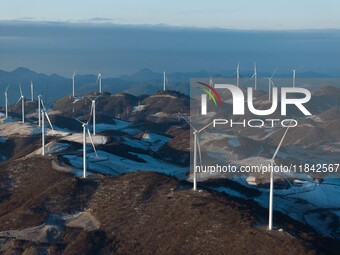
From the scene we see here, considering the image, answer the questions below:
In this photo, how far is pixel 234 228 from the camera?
51500mm

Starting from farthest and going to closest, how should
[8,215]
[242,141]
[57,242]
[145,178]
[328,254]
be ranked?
1. [242,141]
2. [145,178]
3. [8,215]
4. [57,242]
5. [328,254]

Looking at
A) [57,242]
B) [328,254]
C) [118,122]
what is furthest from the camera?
[118,122]

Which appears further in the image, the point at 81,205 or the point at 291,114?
the point at 291,114

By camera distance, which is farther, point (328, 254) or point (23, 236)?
point (23, 236)

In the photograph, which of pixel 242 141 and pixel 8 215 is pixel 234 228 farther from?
pixel 242 141

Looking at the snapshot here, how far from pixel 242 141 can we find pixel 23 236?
2085 inches

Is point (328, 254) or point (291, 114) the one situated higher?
point (328, 254)

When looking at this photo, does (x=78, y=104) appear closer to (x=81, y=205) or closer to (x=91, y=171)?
(x=91, y=171)

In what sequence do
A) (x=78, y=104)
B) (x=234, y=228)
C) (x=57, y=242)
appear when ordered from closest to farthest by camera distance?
1. (x=234, y=228)
2. (x=57, y=242)
3. (x=78, y=104)

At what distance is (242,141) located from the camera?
104m

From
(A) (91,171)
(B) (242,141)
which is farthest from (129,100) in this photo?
(A) (91,171)


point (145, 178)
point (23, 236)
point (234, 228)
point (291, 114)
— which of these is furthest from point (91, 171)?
point (291, 114)

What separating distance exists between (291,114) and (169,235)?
9585 centimetres

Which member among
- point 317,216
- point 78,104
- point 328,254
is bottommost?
point 78,104
